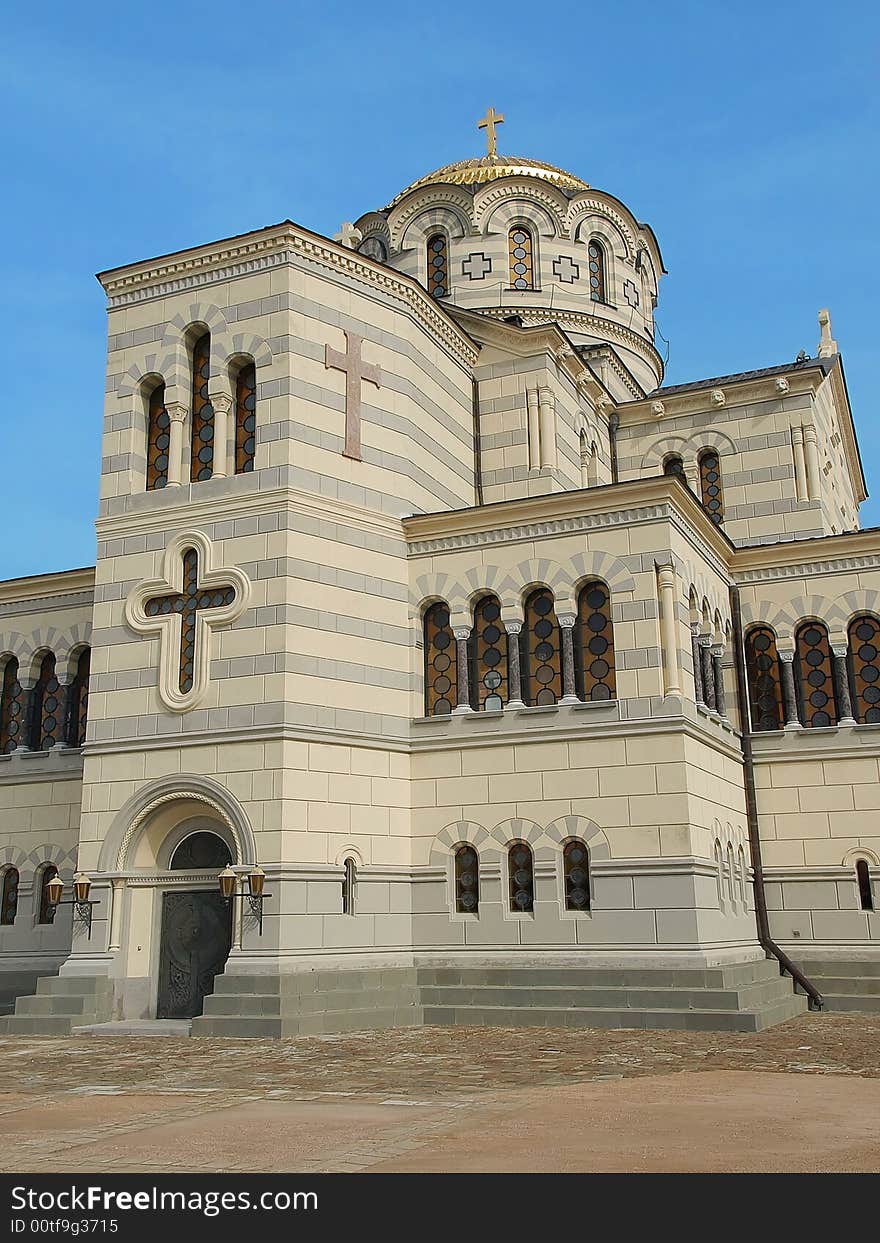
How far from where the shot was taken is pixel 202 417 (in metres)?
22.8

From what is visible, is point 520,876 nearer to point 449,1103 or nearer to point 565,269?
point 449,1103

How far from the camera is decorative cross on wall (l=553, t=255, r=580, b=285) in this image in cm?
3148

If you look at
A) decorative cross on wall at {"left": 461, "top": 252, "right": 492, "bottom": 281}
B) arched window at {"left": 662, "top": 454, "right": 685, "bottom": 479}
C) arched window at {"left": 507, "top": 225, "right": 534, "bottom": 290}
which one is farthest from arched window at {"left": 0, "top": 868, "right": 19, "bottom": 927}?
arched window at {"left": 507, "top": 225, "right": 534, "bottom": 290}

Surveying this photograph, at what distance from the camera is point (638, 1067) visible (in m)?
14.3

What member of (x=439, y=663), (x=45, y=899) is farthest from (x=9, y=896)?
(x=439, y=663)

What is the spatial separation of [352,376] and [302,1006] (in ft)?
35.4

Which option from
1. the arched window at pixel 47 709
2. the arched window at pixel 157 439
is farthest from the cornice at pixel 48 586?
the arched window at pixel 157 439

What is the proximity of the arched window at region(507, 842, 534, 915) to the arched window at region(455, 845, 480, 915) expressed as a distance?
59 centimetres

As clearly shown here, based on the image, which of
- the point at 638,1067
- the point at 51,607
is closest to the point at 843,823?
the point at 638,1067

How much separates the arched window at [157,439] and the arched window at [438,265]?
10.4 m

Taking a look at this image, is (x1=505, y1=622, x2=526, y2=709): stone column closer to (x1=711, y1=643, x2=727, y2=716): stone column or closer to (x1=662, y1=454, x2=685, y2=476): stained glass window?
(x1=711, y1=643, x2=727, y2=716): stone column
